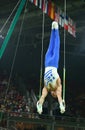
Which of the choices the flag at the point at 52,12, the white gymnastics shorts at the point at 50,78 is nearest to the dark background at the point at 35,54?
the flag at the point at 52,12

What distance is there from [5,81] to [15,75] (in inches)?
54.0

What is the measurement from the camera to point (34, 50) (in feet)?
63.4

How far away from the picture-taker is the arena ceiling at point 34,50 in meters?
16.6

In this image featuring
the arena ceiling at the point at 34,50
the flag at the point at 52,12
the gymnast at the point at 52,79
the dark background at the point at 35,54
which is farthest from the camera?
the dark background at the point at 35,54

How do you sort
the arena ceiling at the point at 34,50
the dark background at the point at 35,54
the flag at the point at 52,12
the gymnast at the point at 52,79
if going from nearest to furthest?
the gymnast at the point at 52,79, the flag at the point at 52,12, the arena ceiling at the point at 34,50, the dark background at the point at 35,54

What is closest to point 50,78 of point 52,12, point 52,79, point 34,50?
point 52,79

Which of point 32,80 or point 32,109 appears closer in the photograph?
point 32,109

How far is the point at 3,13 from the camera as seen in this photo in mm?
16234

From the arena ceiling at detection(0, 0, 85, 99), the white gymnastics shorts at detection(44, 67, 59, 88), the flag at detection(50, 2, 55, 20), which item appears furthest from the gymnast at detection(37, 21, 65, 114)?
the arena ceiling at detection(0, 0, 85, 99)

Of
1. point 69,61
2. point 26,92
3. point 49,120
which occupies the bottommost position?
point 49,120

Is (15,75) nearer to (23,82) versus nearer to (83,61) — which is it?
(23,82)

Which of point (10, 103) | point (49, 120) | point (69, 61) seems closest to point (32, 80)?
point (69, 61)

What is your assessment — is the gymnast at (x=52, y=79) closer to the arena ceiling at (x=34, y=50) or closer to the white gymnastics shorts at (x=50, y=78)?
the white gymnastics shorts at (x=50, y=78)

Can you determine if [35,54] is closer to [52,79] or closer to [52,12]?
[52,12]
